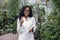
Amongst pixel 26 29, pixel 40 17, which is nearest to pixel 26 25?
pixel 26 29

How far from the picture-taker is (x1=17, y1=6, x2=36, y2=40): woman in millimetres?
6098

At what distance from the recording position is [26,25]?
609 centimetres

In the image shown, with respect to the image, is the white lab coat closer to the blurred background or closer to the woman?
the woman

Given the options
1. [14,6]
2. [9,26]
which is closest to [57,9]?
[14,6]

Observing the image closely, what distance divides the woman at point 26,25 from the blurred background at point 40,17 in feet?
1.12

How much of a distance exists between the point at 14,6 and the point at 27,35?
3.99 metres

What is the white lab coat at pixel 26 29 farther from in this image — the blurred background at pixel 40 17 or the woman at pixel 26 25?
the blurred background at pixel 40 17

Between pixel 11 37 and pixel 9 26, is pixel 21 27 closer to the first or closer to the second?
pixel 11 37

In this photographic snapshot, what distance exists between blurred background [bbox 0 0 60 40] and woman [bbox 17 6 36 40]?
340mm

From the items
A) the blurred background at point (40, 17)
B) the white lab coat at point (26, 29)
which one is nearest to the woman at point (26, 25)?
the white lab coat at point (26, 29)

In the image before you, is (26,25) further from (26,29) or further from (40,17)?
(40,17)

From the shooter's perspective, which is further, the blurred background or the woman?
the woman

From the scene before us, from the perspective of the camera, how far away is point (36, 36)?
816 centimetres

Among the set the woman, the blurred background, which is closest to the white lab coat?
the woman
